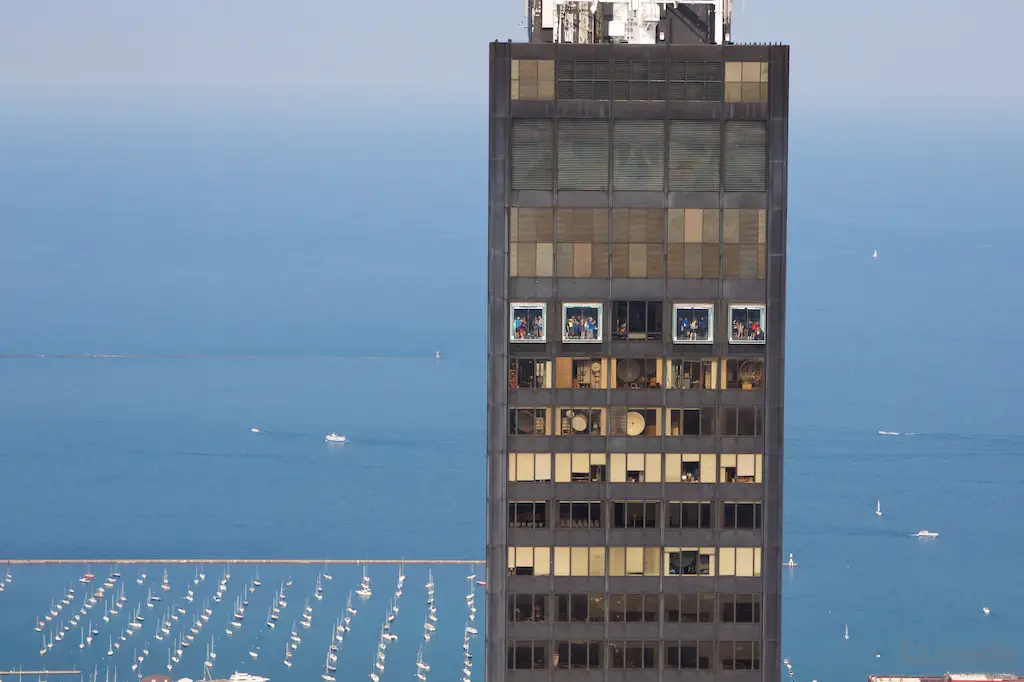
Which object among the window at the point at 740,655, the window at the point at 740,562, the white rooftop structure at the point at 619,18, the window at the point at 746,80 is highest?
the white rooftop structure at the point at 619,18

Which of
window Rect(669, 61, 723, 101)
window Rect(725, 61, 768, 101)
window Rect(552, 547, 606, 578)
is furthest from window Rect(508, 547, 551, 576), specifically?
window Rect(725, 61, 768, 101)

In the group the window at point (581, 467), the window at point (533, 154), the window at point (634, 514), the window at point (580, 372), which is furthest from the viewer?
the window at point (634, 514)

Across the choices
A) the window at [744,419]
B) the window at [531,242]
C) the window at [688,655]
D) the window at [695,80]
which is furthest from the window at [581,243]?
the window at [688,655]

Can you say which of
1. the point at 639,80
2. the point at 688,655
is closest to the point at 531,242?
the point at 639,80

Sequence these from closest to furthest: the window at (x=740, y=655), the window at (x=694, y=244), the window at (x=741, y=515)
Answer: the window at (x=694, y=244)
the window at (x=741, y=515)
the window at (x=740, y=655)

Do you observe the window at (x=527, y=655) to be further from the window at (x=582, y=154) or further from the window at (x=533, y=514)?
the window at (x=582, y=154)

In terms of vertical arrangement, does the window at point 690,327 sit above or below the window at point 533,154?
below

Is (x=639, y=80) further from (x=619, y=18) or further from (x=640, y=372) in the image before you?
(x=640, y=372)

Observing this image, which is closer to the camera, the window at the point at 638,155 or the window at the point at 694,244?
the window at the point at 638,155
